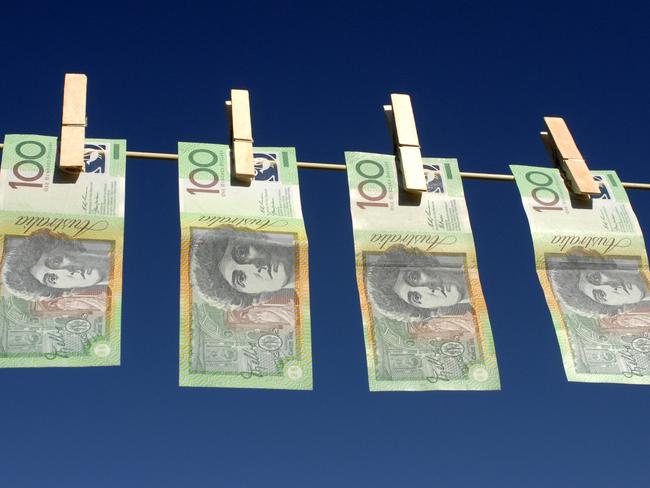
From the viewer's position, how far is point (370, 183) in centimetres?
554

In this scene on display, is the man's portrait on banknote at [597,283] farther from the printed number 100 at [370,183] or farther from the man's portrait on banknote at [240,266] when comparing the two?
the man's portrait on banknote at [240,266]

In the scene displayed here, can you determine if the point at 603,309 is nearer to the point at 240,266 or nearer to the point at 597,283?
the point at 597,283

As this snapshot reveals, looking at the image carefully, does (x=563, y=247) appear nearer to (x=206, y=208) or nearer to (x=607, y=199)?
(x=607, y=199)

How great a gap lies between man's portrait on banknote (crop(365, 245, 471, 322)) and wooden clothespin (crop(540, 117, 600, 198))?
95cm

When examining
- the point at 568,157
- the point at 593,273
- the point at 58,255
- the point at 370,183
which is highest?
the point at 568,157

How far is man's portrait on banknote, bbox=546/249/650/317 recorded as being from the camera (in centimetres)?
533

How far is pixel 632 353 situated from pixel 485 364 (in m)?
0.78

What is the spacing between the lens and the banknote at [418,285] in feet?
16.0

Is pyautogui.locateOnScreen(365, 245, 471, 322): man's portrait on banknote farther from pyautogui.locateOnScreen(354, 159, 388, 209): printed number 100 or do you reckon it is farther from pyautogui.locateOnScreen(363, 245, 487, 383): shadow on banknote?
pyautogui.locateOnScreen(354, 159, 388, 209): printed number 100

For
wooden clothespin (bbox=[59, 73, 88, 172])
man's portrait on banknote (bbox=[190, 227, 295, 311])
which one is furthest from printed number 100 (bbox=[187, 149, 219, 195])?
wooden clothespin (bbox=[59, 73, 88, 172])

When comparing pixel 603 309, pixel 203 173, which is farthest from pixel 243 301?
pixel 603 309

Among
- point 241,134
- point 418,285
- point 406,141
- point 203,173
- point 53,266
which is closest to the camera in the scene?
point 53,266

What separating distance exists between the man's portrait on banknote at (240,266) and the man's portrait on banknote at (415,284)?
44cm

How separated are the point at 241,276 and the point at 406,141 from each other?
134cm
